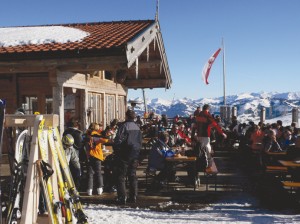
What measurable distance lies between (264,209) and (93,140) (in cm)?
355

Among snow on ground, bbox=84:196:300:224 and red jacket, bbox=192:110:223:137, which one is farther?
red jacket, bbox=192:110:223:137

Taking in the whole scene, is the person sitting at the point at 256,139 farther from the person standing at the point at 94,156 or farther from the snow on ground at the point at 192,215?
the person standing at the point at 94,156

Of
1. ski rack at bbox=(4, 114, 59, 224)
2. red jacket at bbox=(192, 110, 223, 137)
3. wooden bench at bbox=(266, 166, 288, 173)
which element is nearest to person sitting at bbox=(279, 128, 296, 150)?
red jacket at bbox=(192, 110, 223, 137)

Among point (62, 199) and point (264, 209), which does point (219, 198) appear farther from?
point (62, 199)

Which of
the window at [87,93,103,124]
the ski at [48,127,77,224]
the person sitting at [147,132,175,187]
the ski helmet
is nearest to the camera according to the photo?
the ski at [48,127,77,224]

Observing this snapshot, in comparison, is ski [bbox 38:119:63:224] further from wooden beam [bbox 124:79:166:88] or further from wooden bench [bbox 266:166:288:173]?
wooden beam [bbox 124:79:166:88]

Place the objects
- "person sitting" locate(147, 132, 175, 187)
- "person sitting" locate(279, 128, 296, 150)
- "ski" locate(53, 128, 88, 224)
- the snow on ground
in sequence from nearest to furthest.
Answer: "ski" locate(53, 128, 88, 224) → the snow on ground → "person sitting" locate(147, 132, 175, 187) → "person sitting" locate(279, 128, 296, 150)

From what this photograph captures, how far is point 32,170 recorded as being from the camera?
3.96 meters

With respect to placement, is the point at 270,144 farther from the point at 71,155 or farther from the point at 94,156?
the point at 71,155

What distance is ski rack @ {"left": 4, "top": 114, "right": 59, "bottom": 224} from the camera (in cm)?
393

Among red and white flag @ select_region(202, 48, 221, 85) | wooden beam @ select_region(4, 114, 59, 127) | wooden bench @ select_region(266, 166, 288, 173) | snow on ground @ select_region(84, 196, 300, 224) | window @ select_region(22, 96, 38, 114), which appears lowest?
snow on ground @ select_region(84, 196, 300, 224)

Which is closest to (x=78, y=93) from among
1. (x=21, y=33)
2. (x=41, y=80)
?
(x=41, y=80)

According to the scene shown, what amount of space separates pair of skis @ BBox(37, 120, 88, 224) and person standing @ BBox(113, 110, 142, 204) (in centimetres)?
233

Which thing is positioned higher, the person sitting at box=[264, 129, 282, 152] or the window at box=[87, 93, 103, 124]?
the window at box=[87, 93, 103, 124]
